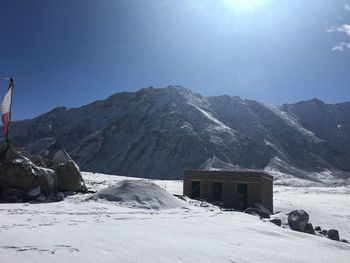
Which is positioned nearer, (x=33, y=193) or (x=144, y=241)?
(x=144, y=241)

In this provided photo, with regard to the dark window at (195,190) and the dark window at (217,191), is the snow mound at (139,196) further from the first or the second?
the dark window at (195,190)

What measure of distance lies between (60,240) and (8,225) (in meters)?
2.35

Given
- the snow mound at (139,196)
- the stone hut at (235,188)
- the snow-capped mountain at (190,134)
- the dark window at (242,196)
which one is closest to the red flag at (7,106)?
the snow mound at (139,196)

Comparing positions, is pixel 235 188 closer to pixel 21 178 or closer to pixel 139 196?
pixel 139 196

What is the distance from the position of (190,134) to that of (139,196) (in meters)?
85.3

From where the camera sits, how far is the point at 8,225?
28.8 ft

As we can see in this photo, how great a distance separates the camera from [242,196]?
83.1ft

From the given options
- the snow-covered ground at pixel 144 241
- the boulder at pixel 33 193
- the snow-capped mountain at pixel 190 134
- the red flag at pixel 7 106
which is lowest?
the snow-covered ground at pixel 144 241

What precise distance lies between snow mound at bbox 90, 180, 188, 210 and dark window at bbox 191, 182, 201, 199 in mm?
9800

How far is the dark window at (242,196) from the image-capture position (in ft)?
82.3

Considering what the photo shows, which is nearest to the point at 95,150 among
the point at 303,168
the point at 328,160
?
the point at 303,168

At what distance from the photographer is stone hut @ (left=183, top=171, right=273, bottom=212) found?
2477cm

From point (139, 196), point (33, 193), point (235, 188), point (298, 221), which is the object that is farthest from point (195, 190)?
point (33, 193)

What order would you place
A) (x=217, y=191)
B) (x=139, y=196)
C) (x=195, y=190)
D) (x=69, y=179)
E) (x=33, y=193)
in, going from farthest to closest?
(x=195, y=190) < (x=217, y=191) < (x=69, y=179) < (x=33, y=193) < (x=139, y=196)
